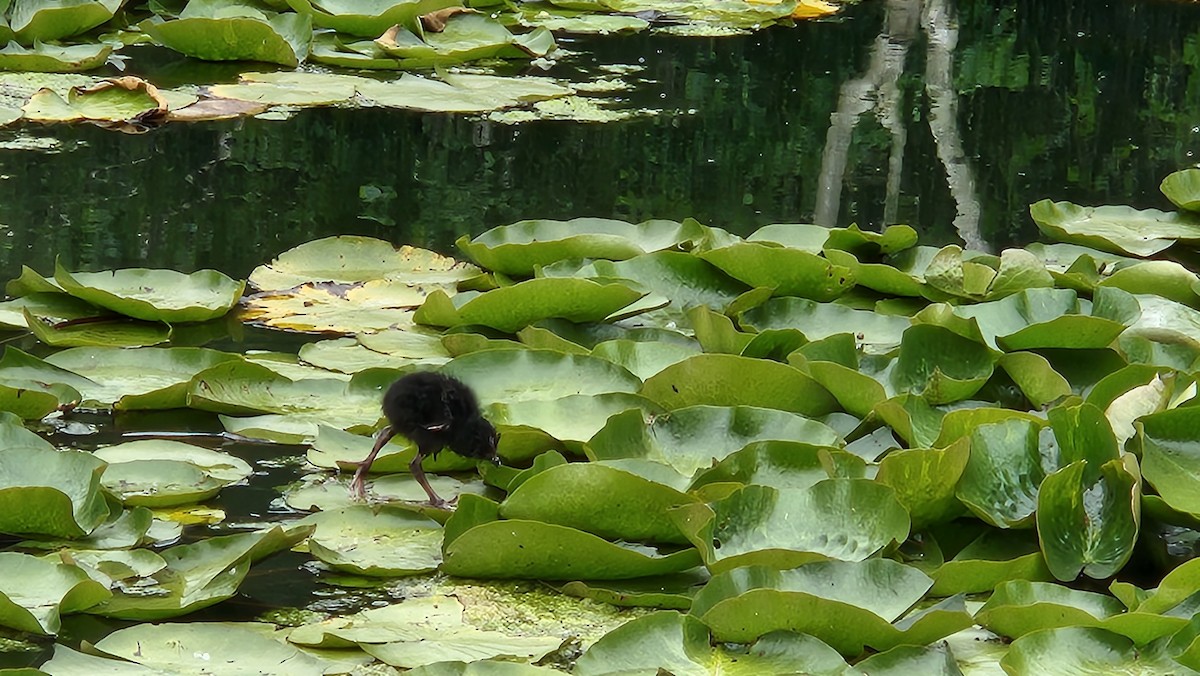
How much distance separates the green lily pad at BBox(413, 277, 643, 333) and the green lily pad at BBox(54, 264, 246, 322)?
465 millimetres

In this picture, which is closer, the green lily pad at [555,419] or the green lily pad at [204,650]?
the green lily pad at [204,650]

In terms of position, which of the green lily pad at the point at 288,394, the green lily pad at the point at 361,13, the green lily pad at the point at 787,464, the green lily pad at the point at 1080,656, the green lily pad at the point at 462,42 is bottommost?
the green lily pad at the point at 288,394

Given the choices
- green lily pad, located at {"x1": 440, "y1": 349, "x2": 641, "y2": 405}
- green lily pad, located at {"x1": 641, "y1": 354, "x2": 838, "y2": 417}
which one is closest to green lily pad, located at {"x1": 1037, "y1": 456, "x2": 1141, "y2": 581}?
green lily pad, located at {"x1": 641, "y1": 354, "x2": 838, "y2": 417}

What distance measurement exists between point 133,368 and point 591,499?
116cm

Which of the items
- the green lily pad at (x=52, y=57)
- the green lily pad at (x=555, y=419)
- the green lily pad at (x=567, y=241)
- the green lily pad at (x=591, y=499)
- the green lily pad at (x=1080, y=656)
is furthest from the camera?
the green lily pad at (x=52, y=57)

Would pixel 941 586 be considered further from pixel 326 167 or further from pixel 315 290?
pixel 326 167

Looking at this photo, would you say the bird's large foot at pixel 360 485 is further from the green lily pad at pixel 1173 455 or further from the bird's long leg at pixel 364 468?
the green lily pad at pixel 1173 455

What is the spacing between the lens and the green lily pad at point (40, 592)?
2146 millimetres

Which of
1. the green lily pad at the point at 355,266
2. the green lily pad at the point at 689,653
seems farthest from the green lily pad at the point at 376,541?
the green lily pad at the point at 355,266

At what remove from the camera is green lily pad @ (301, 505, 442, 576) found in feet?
8.00

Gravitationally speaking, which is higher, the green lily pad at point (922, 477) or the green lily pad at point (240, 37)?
the green lily pad at point (240, 37)

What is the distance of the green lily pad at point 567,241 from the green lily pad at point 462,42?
2.50 metres

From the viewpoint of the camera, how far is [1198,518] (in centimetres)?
245

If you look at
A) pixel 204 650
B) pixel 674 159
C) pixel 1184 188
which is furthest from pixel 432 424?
pixel 674 159
